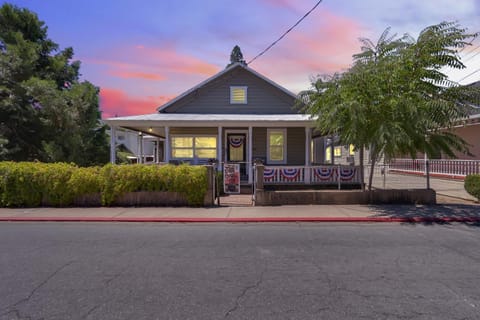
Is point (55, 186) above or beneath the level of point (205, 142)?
beneath

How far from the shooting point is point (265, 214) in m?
8.89

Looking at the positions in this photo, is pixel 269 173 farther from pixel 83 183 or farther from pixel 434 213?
pixel 83 183

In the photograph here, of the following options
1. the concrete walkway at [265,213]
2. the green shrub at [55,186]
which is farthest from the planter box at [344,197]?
the green shrub at [55,186]

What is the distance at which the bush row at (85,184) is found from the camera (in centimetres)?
1006

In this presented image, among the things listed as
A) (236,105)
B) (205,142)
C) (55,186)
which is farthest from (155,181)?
(236,105)

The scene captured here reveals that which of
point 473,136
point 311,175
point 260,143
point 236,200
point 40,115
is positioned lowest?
point 236,200

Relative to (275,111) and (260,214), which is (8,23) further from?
(260,214)

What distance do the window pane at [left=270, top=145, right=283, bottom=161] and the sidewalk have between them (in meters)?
7.13

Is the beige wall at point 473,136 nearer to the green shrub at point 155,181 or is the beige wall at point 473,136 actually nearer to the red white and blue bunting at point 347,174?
the red white and blue bunting at point 347,174

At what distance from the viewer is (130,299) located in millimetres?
3662

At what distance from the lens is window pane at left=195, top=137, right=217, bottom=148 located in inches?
664

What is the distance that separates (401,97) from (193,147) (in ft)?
36.0

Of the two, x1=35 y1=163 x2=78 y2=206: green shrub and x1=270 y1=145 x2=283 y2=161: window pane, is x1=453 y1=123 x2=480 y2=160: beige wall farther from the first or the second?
x1=35 y1=163 x2=78 y2=206: green shrub

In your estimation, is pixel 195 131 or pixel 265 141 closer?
pixel 195 131
